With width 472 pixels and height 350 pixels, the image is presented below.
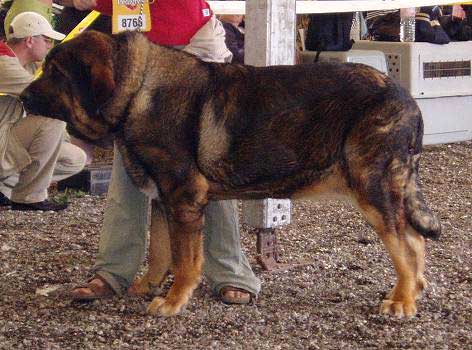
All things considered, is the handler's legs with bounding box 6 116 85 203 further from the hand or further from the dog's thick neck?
the dog's thick neck

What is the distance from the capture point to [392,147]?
436cm

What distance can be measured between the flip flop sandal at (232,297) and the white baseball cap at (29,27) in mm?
3160

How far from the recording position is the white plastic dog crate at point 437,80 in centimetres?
959

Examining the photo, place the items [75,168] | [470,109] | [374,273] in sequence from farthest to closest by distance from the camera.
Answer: [470,109], [75,168], [374,273]

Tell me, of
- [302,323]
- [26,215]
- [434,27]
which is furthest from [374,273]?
[434,27]

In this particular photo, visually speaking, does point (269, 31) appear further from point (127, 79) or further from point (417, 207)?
point (417, 207)

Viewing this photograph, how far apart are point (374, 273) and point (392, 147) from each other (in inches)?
46.5

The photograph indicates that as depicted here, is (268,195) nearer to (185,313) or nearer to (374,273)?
(185,313)

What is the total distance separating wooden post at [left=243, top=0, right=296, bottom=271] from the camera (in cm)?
507

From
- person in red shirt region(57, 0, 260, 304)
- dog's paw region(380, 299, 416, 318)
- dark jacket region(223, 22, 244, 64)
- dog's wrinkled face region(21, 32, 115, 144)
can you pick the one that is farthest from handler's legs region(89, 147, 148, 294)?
dark jacket region(223, 22, 244, 64)

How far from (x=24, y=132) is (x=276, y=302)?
122 inches

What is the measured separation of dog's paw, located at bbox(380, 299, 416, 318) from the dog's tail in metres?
0.36

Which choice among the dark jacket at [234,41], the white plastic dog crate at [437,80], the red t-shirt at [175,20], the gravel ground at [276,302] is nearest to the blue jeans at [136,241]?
the gravel ground at [276,302]

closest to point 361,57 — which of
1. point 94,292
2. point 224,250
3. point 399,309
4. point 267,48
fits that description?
point 267,48
